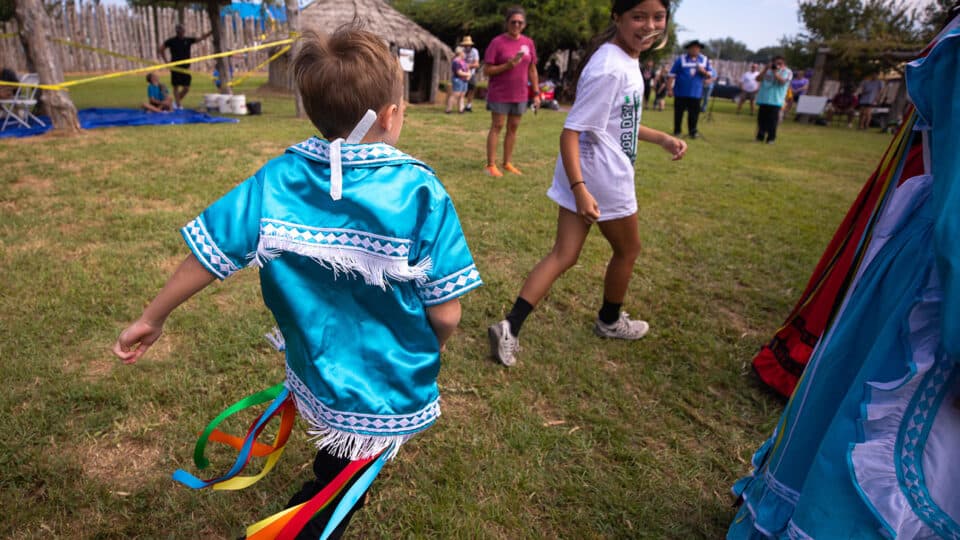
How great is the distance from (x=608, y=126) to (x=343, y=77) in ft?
5.56

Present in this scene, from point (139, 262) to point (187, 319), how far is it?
3.34ft

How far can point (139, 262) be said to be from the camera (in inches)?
146

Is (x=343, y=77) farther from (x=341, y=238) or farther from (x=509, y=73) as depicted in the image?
(x=509, y=73)

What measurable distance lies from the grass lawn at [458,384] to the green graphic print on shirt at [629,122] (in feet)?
3.73

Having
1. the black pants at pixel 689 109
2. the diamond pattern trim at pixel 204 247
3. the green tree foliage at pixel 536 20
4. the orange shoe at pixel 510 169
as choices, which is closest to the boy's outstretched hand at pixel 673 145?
the diamond pattern trim at pixel 204 247

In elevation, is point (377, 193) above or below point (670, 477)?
above

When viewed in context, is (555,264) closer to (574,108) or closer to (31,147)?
(574,108)

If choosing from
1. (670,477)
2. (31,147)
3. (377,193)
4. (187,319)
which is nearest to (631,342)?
(670,477)

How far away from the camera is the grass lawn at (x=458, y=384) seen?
1.96 meters

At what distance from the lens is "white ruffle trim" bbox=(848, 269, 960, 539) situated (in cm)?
107

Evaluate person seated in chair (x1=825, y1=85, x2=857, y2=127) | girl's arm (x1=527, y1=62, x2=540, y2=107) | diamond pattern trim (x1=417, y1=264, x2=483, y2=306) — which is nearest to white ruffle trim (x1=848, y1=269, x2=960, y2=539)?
diamond pattern trim (x1=417, y1=264, x2=483, y2=306)

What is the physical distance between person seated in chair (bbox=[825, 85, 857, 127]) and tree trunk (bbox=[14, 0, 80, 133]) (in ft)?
71.6

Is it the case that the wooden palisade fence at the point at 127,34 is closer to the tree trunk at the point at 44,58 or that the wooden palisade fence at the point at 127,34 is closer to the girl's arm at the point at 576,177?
the tree trunk at the point at 44,58

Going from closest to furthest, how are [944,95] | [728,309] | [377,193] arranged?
[944,95] → [377,193] → [728,309]
